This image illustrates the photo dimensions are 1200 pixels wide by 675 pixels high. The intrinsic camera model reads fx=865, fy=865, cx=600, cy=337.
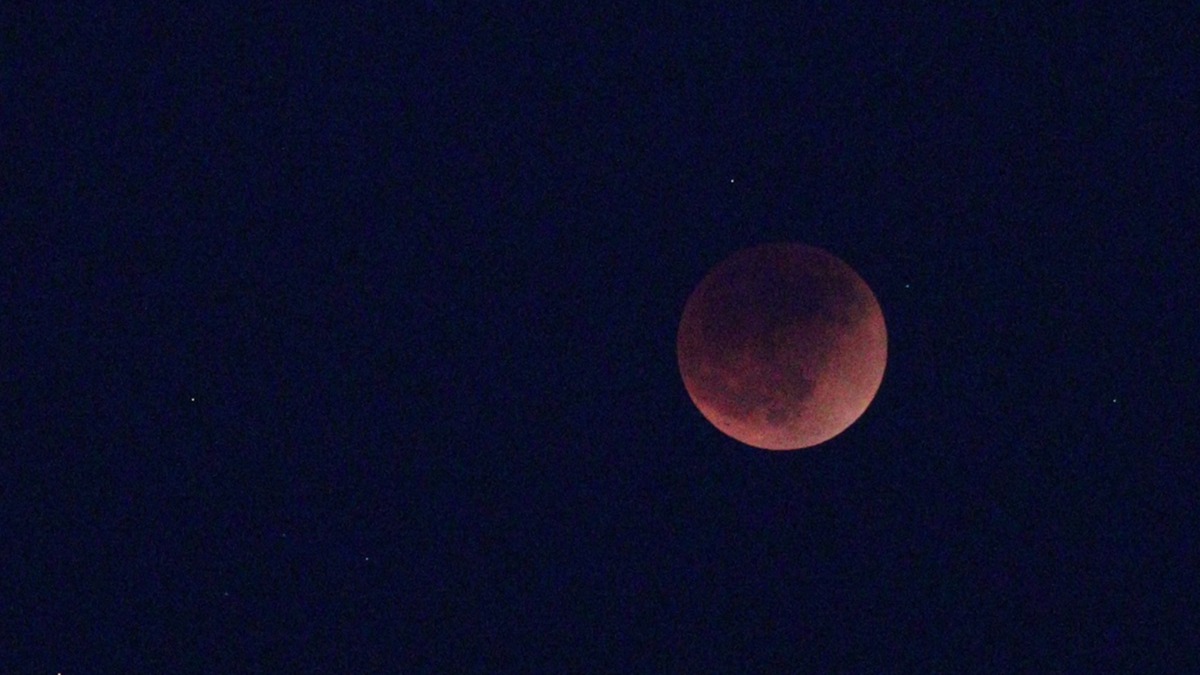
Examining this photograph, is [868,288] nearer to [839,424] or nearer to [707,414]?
[839,424]

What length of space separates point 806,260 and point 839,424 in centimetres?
198

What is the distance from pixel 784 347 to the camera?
9688 millimetres

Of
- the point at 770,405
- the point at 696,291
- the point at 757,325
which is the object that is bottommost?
the point at 770,405

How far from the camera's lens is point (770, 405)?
32.0 ft

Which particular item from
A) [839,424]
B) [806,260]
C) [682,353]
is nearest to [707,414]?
[682,353]

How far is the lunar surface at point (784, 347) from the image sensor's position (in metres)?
9.72

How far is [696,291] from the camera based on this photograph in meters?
10.8

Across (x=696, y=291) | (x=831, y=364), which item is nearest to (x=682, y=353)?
(x=696, y=291)

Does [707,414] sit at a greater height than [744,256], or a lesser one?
lesser

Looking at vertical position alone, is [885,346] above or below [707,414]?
above

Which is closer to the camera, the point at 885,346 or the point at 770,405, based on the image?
the point at 770,405

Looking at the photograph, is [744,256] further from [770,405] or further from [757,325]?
[770,405]

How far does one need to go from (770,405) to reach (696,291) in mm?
1821

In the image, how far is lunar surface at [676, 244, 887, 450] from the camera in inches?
383
